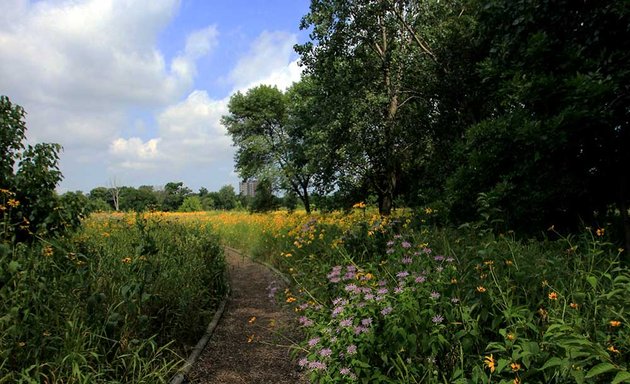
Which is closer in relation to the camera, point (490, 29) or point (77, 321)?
point (77, 321)

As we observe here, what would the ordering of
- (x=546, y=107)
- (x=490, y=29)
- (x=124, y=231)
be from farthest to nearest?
1. (x=124, y=231)
2. (x=490, y=29)
3. (x=546, y=107)

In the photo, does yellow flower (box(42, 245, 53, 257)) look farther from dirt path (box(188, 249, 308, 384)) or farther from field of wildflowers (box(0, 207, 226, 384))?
dirt path (box(188, 249, 308, 384))

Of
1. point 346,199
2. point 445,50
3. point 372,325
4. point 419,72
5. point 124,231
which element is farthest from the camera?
point 346,199

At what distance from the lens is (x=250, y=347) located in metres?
5.04

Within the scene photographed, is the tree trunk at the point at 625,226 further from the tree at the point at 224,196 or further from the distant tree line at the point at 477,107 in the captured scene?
the tree at the point at 224,196

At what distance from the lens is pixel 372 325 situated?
2.88 m

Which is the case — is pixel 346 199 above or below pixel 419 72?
below

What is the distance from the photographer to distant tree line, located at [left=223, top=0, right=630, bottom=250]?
525cm

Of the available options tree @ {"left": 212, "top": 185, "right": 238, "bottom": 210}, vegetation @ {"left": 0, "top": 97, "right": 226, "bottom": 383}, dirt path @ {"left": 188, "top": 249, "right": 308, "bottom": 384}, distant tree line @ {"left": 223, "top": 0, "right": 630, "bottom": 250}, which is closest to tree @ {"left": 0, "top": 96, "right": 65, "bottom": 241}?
vegetation @ {"left": 0, "top": 97, "right": 226, "bottom": 383}

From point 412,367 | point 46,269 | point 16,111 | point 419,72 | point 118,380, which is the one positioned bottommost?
point 118,380

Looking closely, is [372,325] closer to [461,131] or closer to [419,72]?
[461,131]

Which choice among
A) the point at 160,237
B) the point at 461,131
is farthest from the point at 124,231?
the point at 461,131

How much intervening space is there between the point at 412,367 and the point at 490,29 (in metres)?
6.47

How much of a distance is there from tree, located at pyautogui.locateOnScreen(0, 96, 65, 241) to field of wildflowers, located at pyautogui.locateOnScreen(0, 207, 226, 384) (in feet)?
1.39
